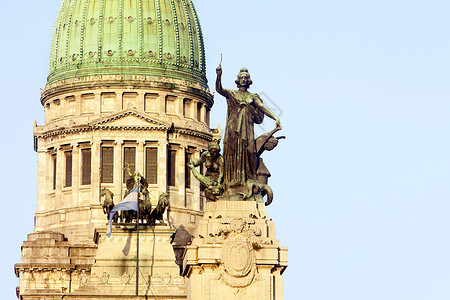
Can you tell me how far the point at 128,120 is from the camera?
137000 mm

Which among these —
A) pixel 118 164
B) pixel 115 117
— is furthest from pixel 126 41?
pixel 118 164

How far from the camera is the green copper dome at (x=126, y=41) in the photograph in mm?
139750

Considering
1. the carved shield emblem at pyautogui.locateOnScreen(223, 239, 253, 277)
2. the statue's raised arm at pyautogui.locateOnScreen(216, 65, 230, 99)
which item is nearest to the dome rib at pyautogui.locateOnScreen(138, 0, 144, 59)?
the statue's raised arm at pyautogui.locateOnScreen(216, 65, 230, 99)

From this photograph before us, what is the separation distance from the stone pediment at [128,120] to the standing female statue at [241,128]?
74.1 metres

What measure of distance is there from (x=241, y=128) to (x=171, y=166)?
76542mm

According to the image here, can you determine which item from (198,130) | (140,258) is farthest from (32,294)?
(198,130)

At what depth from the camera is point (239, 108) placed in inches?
2472

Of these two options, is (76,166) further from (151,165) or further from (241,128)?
(241,128)

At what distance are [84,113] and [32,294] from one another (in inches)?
870

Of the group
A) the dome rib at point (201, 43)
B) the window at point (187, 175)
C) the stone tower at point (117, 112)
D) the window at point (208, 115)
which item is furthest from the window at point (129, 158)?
the dome rib at point (201, 43)

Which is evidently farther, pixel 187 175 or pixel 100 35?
Result: pixel 100 35

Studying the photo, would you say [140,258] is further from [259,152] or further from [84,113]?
[259,152]

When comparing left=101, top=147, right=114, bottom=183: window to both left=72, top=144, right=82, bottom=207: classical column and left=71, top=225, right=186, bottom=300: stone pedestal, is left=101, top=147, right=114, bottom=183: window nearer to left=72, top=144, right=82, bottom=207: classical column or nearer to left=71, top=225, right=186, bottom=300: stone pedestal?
left=72, top=144, right=82, bottom=207: classical column

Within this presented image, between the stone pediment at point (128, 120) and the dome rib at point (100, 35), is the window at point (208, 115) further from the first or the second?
the dome rib at point (100, 35)
